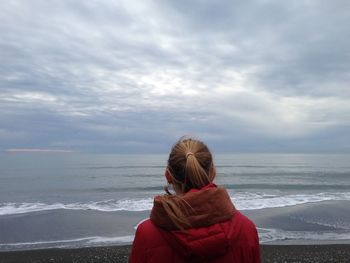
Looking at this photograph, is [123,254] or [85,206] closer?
[123,254]

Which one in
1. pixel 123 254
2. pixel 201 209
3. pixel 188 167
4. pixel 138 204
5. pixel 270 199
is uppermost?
pixel 188 167

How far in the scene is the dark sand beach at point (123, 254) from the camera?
11.1 m

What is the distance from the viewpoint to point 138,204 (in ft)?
81.4

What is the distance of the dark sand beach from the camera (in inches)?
437

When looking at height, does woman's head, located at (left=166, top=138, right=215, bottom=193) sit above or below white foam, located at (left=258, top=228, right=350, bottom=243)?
above

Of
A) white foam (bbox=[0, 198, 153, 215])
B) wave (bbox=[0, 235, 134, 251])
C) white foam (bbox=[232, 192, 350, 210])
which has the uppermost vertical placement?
white foam (bbox=[232, 192, 350, 210])

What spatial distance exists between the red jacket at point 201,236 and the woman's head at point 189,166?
0.07m

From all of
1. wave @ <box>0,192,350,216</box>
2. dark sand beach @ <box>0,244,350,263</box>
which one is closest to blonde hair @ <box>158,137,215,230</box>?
dark sand beach @ <box>0,244,350,263</box>

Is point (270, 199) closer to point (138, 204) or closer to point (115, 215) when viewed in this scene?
point (138, 204)

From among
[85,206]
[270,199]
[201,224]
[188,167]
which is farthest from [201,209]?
[270,199]

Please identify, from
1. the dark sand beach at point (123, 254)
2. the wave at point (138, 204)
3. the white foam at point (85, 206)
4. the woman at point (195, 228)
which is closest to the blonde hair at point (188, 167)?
the woman at point (195, 228)

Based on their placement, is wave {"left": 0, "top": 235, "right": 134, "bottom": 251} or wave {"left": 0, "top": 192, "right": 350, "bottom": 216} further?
wave {"left": 0, "top": 192, "right": 350, "bottom": 216}

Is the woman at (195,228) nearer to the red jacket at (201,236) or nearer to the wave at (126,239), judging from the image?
the red jacket at (201,236)

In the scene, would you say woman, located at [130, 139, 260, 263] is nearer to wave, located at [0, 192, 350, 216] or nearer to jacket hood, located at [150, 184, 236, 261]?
jacket hood, located at [150, 184, 236, 261]
